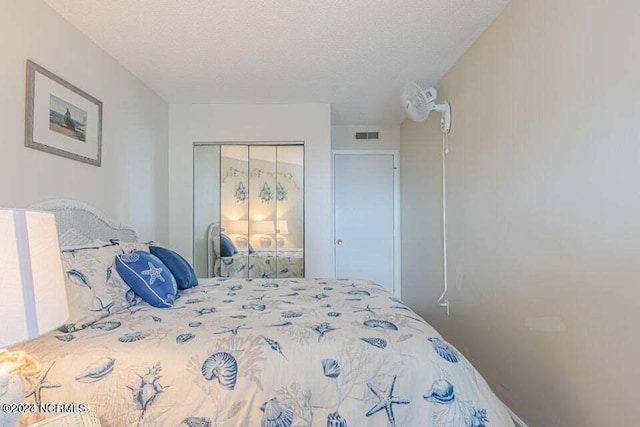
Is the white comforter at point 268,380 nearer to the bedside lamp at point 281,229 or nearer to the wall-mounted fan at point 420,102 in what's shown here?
the wall-mounted fan at point 420,102

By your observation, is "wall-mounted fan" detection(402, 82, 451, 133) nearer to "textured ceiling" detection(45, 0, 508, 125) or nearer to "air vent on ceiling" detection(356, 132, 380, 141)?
"textured ceiling" detection(45, 0, 508, 125)

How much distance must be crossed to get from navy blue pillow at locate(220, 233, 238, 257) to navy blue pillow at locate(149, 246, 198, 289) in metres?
1.37

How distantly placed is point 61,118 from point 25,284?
5.51 ft

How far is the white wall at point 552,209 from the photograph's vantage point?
4.40 ft

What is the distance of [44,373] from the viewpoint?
1.29 meters

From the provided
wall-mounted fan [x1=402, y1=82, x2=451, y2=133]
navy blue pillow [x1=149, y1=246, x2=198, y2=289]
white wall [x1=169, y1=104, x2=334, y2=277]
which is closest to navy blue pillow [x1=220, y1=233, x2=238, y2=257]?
white wall [x1=169, y1=104, x2=334, y2=277]

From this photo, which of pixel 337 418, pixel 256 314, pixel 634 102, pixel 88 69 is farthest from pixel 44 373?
pixel 634 102

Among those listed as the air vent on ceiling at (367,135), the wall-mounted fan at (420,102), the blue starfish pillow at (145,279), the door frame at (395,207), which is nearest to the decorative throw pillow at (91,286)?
the blue starfish pillow at (145,279)

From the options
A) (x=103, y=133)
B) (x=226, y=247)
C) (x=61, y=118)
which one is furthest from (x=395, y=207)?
(x=61, y=118)

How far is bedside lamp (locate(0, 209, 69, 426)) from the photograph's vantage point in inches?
32.4

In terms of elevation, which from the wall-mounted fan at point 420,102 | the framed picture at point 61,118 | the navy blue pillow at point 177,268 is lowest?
the navy blue pillow at point 177,268

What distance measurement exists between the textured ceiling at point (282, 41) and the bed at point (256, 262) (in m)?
1.54

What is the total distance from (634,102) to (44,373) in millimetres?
2245

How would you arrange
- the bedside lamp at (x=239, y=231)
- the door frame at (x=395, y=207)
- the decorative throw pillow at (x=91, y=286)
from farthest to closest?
the door frame at (x=395, y=207) → the bedside lamp at (x=239, y=231) → the decorative throw pillow at (x=91, y=286)
